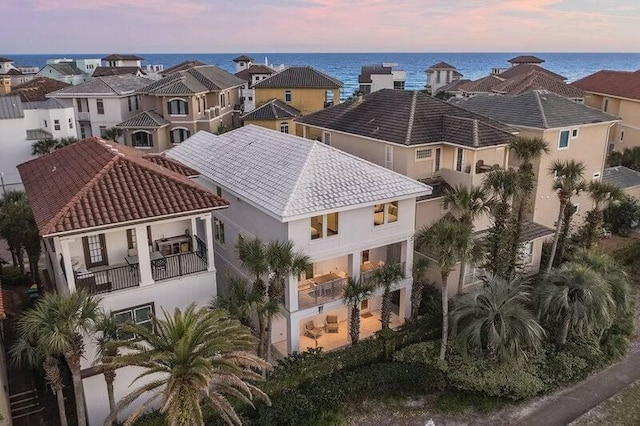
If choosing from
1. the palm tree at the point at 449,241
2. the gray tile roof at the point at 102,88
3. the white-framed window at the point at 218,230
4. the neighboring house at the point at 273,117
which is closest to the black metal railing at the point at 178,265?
the white-framed window at the point at 218,230

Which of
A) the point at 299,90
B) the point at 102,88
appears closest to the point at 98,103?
the point at 102,88

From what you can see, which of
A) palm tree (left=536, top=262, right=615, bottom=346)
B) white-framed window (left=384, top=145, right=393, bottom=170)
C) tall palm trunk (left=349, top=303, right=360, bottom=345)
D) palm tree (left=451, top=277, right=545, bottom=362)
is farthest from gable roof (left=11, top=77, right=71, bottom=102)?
palm tree (left=536, top=262, right=615, bottom=346)

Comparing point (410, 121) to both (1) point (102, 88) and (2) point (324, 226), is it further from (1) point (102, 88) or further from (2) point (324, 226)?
(1) point (102, 88)

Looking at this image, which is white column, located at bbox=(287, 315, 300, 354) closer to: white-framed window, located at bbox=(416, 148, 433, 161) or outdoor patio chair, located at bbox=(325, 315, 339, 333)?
outdoor patio chair, located at bbox=(325, 315, 339, 333)

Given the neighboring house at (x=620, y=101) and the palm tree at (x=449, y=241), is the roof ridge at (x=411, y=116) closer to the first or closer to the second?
the palm tree at (x=449, y=241)

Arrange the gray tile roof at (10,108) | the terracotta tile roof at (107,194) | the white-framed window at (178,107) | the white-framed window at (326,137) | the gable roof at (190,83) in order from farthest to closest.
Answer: the white-framed window at (178,107) → the gable roof at (190,83) → the gray tile roof at (10,108) → the white-framed window at (326,137) → the terracotta tile roof at (107,194)

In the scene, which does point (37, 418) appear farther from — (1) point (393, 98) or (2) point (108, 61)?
(2) point (108, 61)
